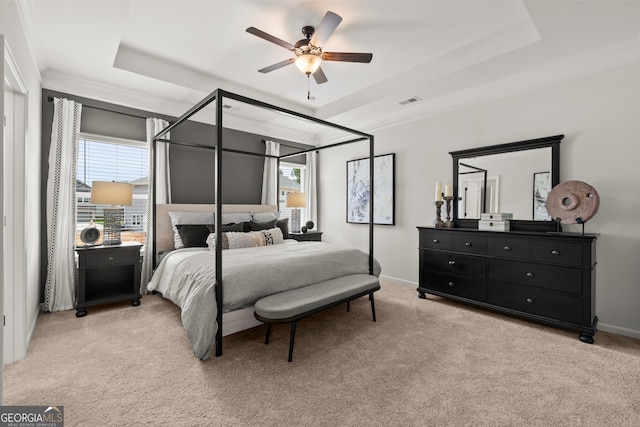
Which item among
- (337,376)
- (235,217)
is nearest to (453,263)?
(337,376)

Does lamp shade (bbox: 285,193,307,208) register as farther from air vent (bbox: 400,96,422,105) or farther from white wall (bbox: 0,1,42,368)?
white wall (bbox: 0,1,42,368)

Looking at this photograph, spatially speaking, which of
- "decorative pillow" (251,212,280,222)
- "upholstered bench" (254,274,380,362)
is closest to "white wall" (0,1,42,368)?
"upholstered bench" (254,274,380,362)

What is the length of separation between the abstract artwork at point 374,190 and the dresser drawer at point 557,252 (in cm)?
204

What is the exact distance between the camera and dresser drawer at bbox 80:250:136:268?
10.4 ft

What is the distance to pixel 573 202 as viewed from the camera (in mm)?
2791

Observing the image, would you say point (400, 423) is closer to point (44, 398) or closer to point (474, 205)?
point (44, 398)

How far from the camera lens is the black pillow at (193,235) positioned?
3.70 m

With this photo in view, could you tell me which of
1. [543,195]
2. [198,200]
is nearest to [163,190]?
[198,200]

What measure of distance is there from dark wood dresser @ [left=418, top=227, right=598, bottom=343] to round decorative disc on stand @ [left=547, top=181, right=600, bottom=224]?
22cm

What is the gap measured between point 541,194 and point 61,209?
534cm

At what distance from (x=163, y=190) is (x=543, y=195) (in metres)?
4.68

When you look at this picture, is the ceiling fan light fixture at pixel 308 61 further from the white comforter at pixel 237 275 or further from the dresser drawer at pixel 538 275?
the dresser drawer at pixel 538 275

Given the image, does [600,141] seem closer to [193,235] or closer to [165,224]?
[193,235]

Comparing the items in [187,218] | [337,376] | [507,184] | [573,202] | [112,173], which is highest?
[112,173]
